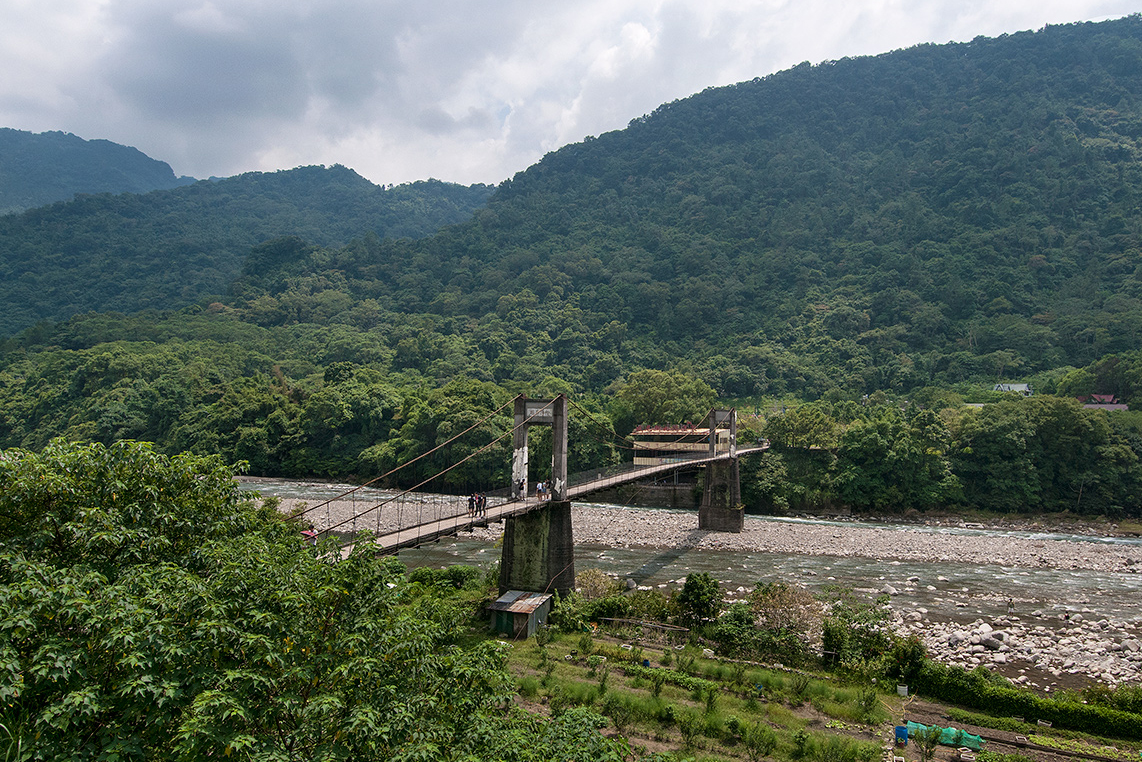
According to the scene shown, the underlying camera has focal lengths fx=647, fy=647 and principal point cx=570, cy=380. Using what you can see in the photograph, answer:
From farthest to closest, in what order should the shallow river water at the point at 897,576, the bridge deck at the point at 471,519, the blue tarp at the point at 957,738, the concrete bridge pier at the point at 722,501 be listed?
the concrete bridge pier at the point at 722,501, the shallow river water at the point at 897,576, the bridge deck at the point at 471,519, the blue tarp at the point at 957,738

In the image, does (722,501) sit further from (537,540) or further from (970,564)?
(537,540)

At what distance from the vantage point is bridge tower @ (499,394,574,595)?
17.4 m

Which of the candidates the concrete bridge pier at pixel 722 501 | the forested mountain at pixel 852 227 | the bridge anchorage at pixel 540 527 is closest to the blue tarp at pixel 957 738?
the bridge anchorage at pixel 540 527

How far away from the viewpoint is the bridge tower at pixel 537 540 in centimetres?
1742

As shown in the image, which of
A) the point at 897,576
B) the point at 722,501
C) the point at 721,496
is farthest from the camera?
the point at 721,496

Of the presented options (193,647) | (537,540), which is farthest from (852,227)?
(193,647)

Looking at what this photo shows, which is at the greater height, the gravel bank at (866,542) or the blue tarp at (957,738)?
the blue tarp at (957,738)

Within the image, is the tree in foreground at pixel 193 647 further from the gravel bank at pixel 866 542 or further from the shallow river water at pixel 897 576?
the gravel bank at pixel 866 542

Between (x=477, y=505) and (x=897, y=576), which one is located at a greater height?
(x=477, y=505)

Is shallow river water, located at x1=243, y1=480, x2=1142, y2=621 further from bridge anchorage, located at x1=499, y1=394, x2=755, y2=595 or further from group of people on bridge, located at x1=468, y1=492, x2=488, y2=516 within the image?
group of people on bridge, located at x1=468, y1=492, x2=488, y2=516

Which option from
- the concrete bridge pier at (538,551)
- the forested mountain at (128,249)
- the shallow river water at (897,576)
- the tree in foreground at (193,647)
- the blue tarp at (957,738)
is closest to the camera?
the tree in foreground at (193,647)

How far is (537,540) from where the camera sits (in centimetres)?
1753

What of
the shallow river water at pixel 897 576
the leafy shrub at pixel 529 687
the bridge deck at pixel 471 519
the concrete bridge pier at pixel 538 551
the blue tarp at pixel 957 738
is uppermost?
the bridge deck at pixel 471 519

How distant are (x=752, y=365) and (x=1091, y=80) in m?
90.5
